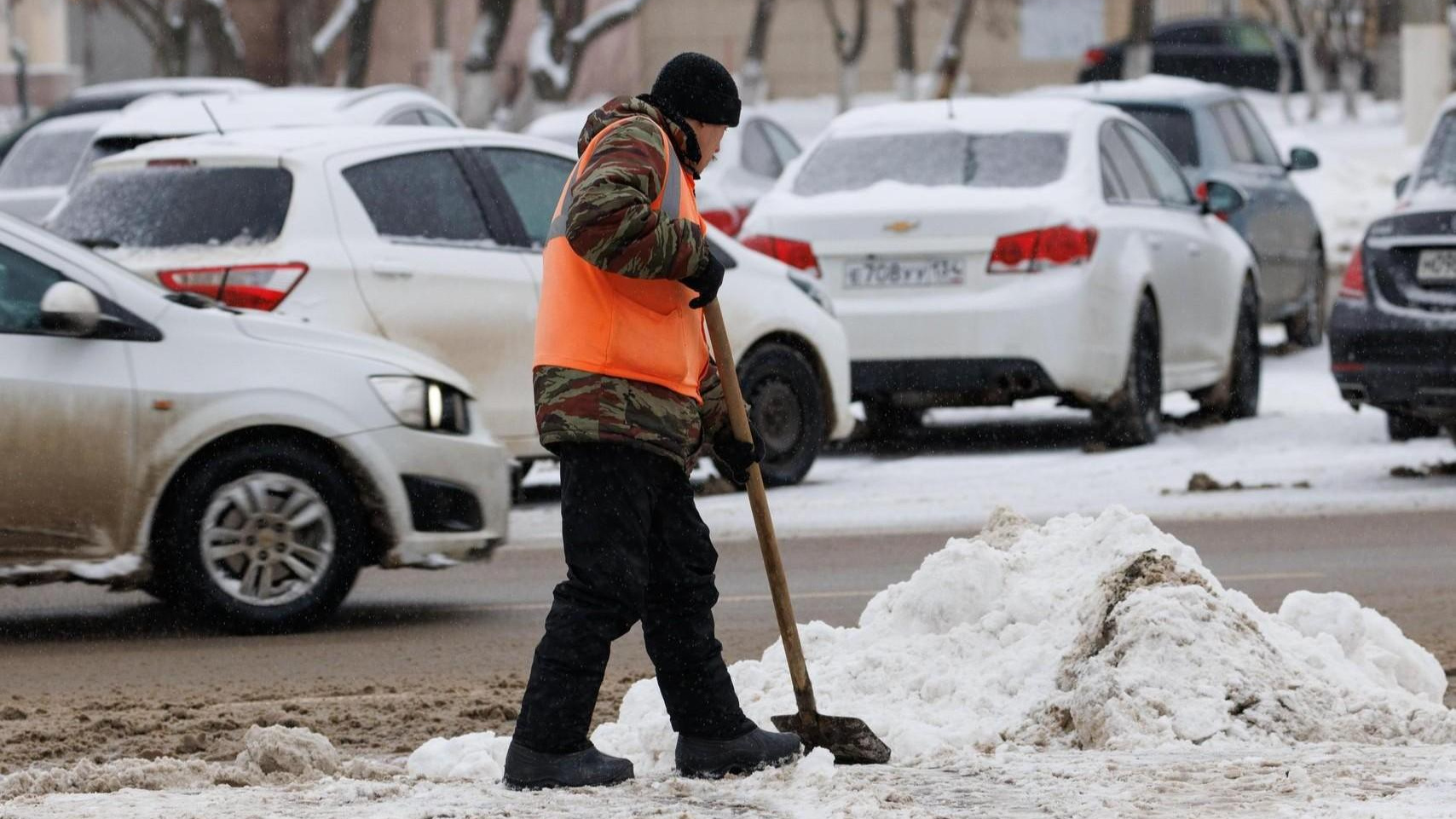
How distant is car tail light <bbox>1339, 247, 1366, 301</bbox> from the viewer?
11688 millimetres

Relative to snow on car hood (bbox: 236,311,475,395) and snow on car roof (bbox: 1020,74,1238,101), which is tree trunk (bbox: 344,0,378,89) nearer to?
snow on car roof (bbox: 1020,74,1238,101)

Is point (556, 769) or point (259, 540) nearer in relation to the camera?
point (556, 769)

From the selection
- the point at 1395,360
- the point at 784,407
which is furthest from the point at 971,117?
the point at 1395,360

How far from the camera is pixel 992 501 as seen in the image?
37.6 ft

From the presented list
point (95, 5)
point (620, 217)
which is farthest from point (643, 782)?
point (95, 5)

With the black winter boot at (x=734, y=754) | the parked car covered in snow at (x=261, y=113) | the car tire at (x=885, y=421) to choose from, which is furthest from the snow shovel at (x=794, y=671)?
the car tire at (x=885, y=421)

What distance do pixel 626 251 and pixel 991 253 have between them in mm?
7429

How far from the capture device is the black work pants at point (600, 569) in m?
5.29

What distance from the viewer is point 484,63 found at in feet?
112

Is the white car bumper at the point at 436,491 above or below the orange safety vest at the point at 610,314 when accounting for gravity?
below

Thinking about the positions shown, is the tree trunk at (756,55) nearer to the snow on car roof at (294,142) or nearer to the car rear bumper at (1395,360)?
the car rear bumper at (1395,360)

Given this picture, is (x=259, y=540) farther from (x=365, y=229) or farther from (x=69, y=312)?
(x=365, y=229)

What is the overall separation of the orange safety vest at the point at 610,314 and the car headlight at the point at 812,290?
21.6 ft

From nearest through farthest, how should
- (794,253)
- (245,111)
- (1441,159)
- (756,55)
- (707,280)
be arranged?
(707,280) → (1441,159) → (794,253) → (245,111) → (756,55)
